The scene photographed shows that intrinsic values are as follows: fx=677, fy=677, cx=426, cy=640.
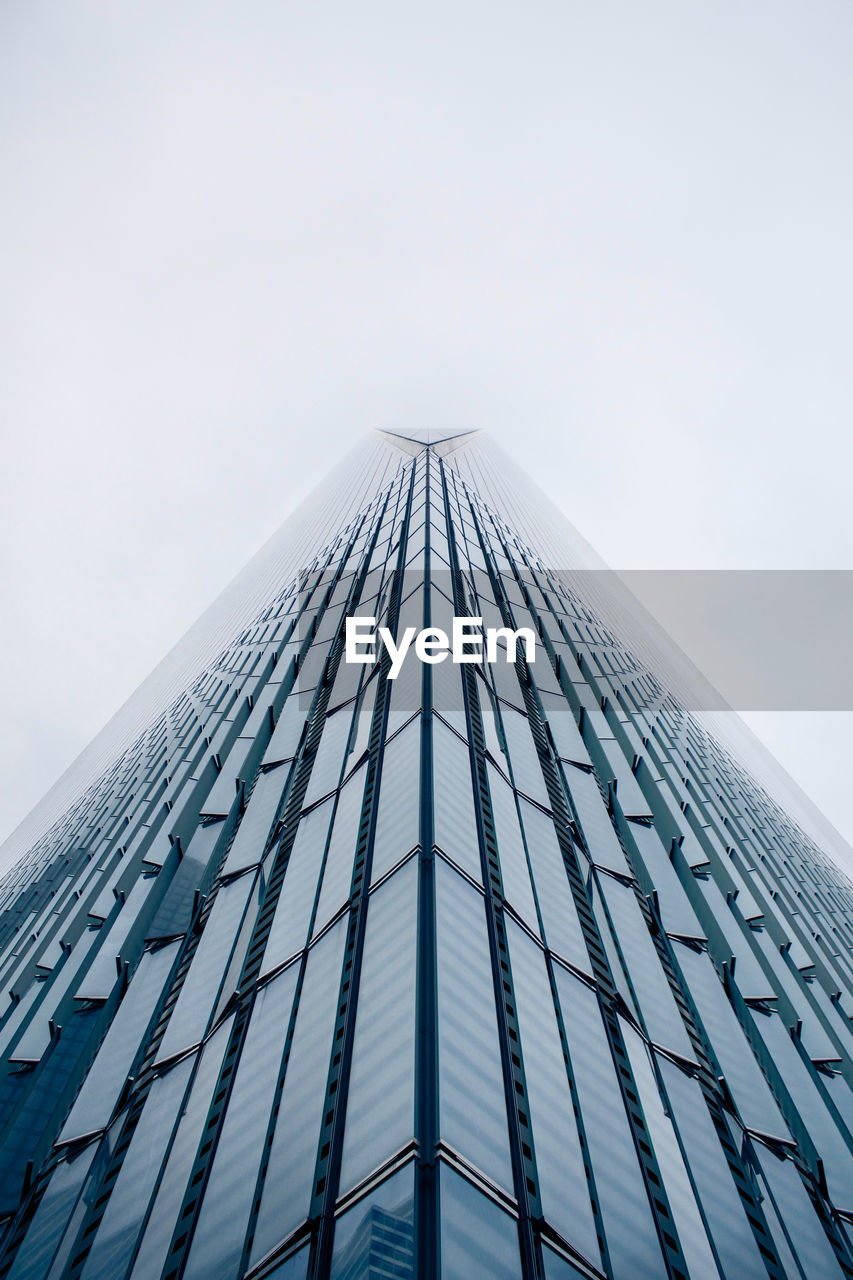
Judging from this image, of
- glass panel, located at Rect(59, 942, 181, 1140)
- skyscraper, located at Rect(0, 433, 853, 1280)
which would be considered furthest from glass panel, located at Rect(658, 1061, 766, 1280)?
glass panel, located at Rect(59, 942, 181, 1140)

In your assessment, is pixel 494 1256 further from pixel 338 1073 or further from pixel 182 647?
pixel 182 647

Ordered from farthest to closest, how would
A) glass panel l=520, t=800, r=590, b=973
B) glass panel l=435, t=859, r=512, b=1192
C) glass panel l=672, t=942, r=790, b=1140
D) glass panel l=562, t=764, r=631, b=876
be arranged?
1. glass panel l=562, t=764, r=631, b=876
2. glass panel l=672, t=942, r=790, b=1140
3. glass panel l=520, t=800, r=590, b=973
4. glass panel l=435, t=859, r=512, b=1192

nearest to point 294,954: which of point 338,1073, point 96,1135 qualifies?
point 338,1073

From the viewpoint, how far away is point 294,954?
8.41m

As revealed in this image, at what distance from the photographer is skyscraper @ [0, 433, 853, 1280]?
5.56 meters

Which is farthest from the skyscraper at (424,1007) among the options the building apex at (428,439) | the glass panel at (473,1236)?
the building apex at (428,439)

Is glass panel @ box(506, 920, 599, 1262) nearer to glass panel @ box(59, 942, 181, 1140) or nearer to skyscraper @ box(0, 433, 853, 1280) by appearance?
skyscraper @ box(0, 433, 853, 1280)

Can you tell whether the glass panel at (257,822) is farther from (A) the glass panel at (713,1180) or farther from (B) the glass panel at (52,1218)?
(A) the glass panel at (713,1180)

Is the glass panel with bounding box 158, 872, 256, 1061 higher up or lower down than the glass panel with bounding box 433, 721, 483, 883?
lower down

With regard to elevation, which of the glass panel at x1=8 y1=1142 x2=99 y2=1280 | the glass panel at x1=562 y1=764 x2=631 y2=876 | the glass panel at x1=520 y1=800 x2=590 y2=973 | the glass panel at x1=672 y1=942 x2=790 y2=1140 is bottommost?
the glass panel at x1=8 y1=1142 x2=99 y2=1280

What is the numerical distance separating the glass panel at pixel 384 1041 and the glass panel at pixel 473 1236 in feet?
1.69

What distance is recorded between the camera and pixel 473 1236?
4.79m

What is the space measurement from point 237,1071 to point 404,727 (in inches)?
192

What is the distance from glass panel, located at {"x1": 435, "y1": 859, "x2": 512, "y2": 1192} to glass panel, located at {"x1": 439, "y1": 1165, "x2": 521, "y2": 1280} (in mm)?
218
